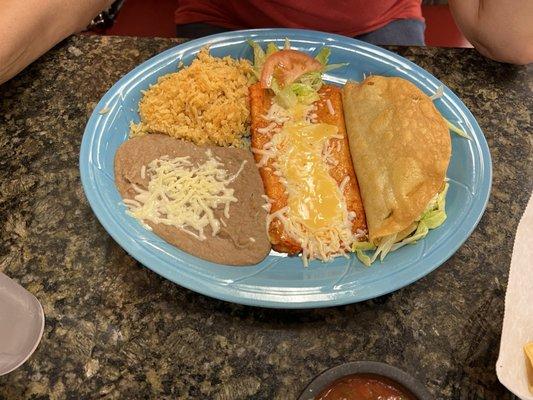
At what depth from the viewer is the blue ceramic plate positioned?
3.58ft

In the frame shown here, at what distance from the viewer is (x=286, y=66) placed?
1543mm

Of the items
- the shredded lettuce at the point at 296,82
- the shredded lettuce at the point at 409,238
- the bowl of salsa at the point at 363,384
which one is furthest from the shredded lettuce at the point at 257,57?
the bowl of salsa at the point at 363,384

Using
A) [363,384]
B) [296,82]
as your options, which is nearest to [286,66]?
[296,82]

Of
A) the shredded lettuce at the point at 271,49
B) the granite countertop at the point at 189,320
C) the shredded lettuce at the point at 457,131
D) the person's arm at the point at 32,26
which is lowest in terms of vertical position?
the granite countertop at the point at 189,320

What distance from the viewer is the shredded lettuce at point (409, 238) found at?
121cm

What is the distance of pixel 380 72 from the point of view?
160 centimetres

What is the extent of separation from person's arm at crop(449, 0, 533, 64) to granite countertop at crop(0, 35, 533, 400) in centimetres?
41

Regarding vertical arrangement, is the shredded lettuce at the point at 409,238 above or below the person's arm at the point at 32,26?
below

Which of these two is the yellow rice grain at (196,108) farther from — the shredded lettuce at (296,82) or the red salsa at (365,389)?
the red salsa at (365,389)

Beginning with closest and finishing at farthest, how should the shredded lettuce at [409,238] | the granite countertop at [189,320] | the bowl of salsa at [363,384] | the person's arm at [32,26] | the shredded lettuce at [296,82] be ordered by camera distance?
the bowl of salsa at [363,384] < the granite countertop at [189,320] < the shredded lettuce at [409,238] < the person's arm at [32,26] < the shredded lettuce at [296,82]

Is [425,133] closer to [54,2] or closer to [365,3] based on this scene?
[365,3]

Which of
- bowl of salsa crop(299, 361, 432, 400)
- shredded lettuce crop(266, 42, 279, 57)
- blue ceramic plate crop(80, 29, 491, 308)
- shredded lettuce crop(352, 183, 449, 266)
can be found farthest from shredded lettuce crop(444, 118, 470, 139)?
bowl of salsa crop(299, 361, 432, 400)

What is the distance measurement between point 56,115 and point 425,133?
1.03 metres

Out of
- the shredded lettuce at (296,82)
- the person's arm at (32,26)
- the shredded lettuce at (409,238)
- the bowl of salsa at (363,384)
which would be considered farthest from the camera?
Answer: the shredded lettuce at (296,82)
